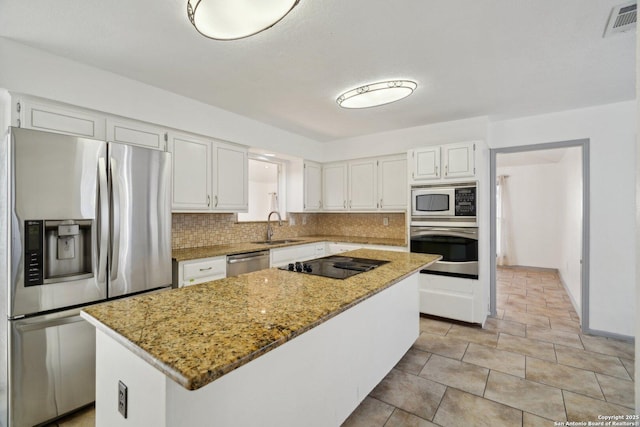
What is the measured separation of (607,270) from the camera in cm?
314

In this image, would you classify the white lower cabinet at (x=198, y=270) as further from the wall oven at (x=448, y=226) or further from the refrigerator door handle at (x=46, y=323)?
the wall oven at (x=448, y=226)

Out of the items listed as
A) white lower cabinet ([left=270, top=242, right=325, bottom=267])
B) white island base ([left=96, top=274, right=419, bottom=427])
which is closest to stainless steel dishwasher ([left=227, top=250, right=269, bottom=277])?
white lower cabinet ([left=270, top=242, right=325, bottom=267])

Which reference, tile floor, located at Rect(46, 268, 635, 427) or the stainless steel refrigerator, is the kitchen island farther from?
the stainless steel refrigerator

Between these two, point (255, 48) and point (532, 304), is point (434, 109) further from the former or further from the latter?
point (532, 304)

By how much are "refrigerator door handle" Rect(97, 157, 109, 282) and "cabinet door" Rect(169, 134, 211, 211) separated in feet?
2.72

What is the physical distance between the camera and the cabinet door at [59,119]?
78.8 inches

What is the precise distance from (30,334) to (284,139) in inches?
127

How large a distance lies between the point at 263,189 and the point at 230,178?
42.3 inches

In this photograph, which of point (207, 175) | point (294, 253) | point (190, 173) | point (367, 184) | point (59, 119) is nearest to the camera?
point (59, 119)

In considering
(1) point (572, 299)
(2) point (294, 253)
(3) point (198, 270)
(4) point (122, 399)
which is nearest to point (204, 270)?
(3) point (198, 270)

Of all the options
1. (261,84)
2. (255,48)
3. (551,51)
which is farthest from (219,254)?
(551,51)

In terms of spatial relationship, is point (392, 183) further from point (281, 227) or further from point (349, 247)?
point (281, 227)

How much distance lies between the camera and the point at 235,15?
4.42 feet

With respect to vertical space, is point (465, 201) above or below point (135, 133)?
below
